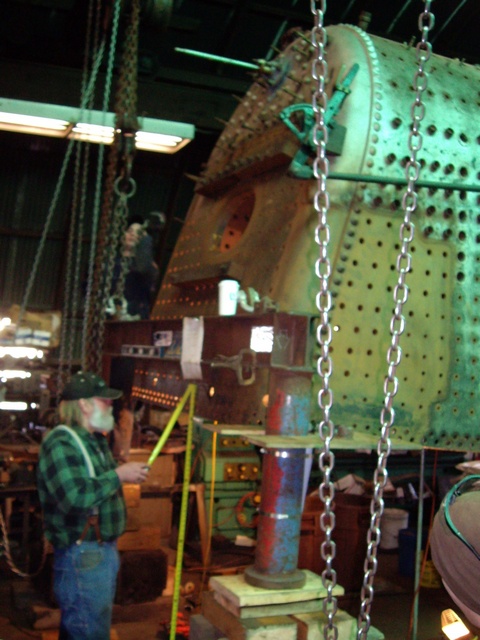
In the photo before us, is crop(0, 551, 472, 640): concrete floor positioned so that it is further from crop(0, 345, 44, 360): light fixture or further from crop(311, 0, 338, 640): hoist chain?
crop(0, 345, 44, 360): light fixture

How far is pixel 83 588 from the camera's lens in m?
4.59

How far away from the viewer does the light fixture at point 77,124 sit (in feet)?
24.5

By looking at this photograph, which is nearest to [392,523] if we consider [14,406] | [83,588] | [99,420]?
[14,406]

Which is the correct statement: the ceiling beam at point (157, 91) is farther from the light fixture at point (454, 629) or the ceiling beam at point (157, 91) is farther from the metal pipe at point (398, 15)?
the light fixture at point (454, 629)

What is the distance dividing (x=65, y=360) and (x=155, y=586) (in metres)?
6.75

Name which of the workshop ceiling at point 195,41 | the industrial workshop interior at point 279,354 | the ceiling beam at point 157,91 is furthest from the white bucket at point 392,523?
the ceiling beam at point 157,91

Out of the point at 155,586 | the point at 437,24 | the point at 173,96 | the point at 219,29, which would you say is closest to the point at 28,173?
the point at 173,96

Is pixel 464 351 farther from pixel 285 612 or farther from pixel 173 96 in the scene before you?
pixel 173 96

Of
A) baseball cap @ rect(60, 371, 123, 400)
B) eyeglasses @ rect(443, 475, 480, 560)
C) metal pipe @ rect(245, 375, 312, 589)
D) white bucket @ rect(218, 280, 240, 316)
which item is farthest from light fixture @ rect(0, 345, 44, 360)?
eyeglasses @ rect(443, 475, 480, 560)

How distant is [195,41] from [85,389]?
29.7ft

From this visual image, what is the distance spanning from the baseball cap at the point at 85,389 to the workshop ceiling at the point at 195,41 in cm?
708

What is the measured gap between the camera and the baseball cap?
16.3 ft

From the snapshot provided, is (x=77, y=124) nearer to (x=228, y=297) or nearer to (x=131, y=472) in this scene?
(x=228, y=297)

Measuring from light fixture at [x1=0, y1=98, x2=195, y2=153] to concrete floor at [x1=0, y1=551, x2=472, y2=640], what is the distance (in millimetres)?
4799
